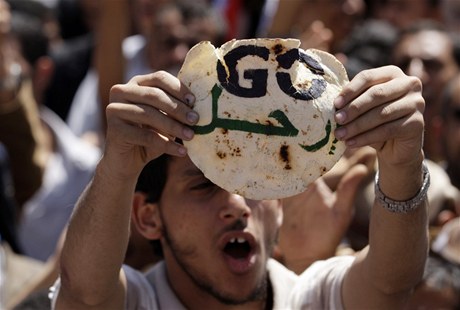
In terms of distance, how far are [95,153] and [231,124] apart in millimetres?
3187

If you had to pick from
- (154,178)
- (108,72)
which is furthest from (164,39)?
(154,178)

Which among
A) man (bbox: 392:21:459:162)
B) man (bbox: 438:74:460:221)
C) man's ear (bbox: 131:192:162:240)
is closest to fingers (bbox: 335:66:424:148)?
man's ear (bbox: 131:192:162:240)

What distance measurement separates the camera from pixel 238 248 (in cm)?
332

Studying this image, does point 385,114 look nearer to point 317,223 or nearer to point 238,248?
point 238,248

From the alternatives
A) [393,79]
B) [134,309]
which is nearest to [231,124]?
[393,79]

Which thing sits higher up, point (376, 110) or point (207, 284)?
point (376, 110)

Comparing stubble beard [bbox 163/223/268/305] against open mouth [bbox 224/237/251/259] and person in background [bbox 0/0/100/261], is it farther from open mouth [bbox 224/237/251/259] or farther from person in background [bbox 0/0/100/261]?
person in background [bbox 0/0/100/261]

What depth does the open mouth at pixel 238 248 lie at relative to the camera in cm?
328

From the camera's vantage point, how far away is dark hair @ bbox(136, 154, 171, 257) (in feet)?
11.1

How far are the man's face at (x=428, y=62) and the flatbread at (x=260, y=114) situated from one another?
282 cm

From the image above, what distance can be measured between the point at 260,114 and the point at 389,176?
344 mm

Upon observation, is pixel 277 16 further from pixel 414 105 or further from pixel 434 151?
pixel 414 105

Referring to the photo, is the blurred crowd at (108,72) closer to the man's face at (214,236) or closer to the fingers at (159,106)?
the man's face at (214,236)

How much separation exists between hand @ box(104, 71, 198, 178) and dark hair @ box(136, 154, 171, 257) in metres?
0.48
